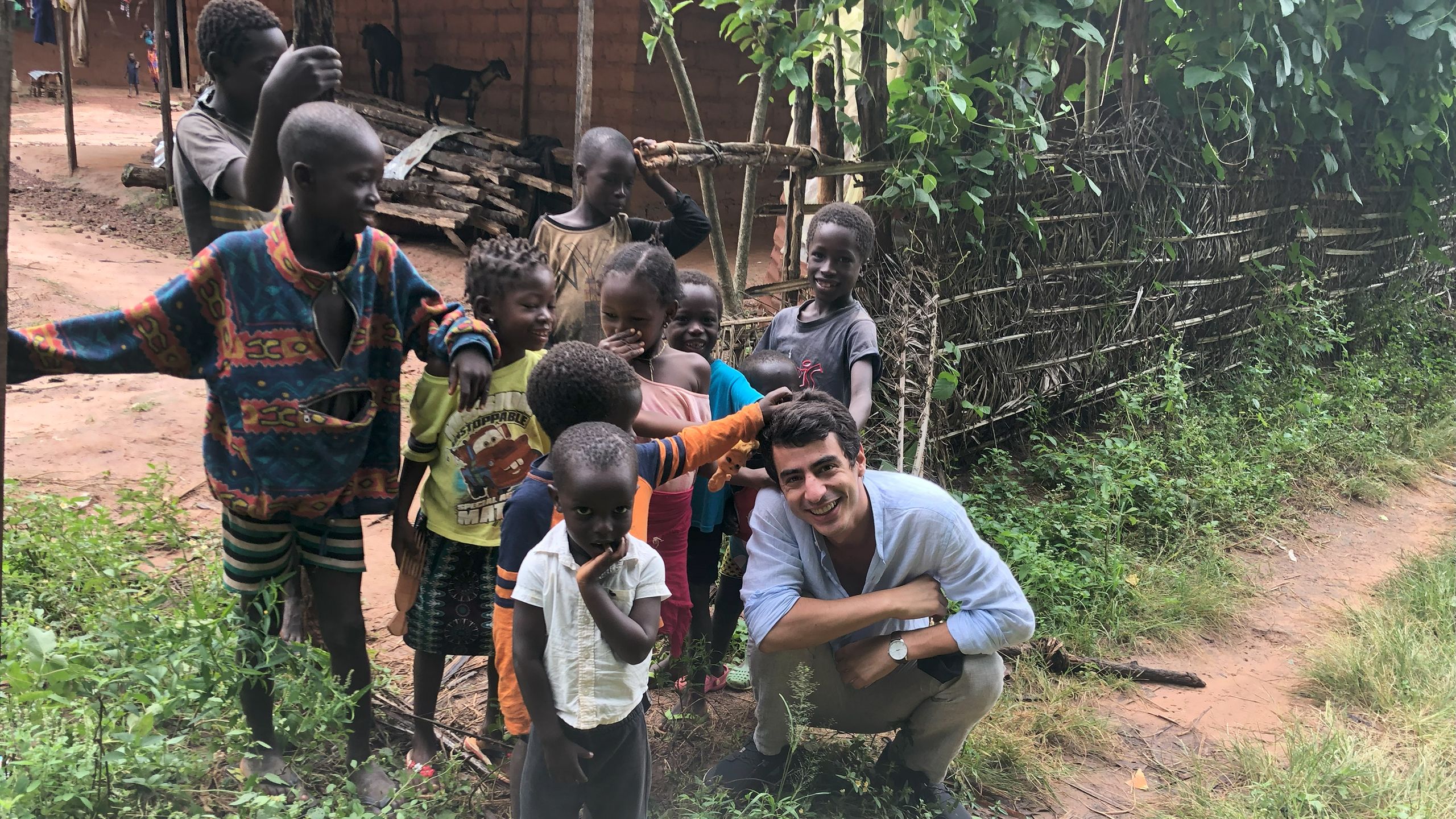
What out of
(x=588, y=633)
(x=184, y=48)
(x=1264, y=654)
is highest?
(x=184, y=48)

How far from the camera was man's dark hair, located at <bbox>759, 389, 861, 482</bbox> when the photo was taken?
7.08 ft

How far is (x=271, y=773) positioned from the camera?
2074mm

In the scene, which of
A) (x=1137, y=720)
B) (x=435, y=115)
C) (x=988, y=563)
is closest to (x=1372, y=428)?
(x=1137, y=720)

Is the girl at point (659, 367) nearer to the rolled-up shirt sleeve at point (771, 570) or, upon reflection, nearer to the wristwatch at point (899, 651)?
the rolled-up shirt sleeve at point (771, 570)

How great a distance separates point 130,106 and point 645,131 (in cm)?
1341

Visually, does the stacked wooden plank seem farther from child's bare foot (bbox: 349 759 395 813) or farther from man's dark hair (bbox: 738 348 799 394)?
child's bare foot (bbox: 349 759 395 813)

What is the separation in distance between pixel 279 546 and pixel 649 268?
1121mm

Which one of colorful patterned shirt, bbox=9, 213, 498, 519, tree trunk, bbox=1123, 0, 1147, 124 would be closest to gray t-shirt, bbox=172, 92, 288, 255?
colorful patterned shirt, bbox=9, 213, 498, 519

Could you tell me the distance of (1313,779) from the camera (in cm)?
262

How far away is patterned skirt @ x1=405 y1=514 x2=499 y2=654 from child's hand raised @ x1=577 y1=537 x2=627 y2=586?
30.6 inches

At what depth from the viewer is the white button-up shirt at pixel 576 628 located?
1.75 metres

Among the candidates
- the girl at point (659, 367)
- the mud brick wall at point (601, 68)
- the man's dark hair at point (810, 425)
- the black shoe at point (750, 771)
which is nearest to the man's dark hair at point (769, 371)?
the girl at point (659, 367)

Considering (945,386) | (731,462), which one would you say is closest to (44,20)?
→ (945,386)

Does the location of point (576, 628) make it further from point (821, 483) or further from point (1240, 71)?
point (1240, 71)
